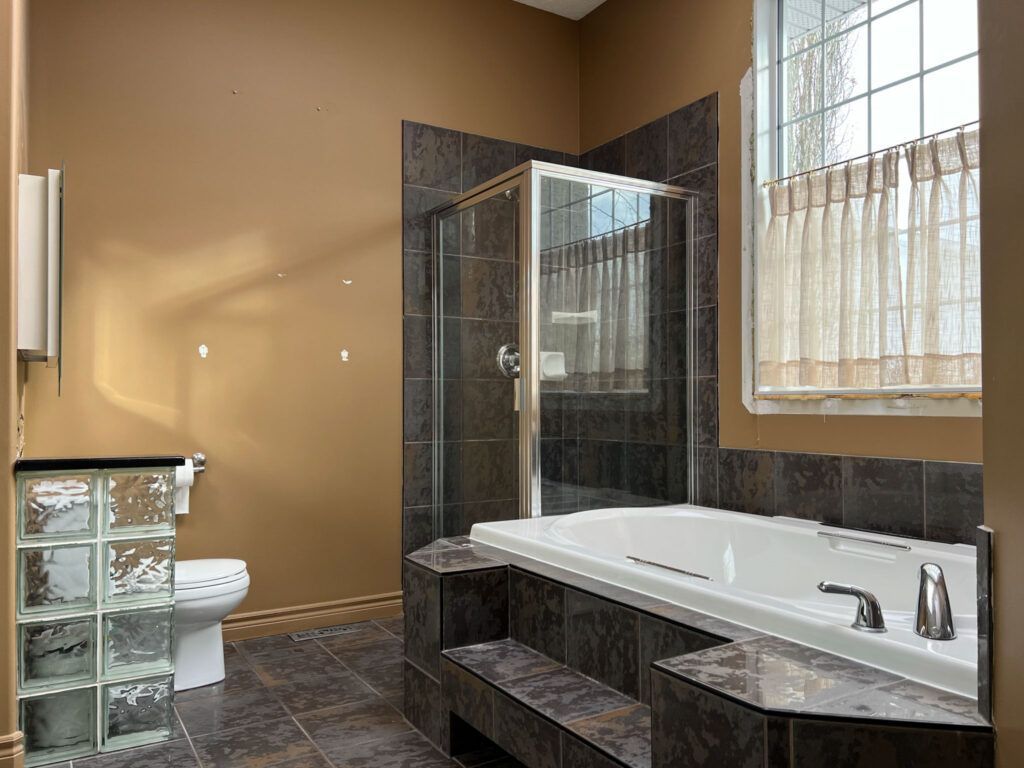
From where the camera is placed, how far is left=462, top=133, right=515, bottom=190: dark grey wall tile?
394 cm

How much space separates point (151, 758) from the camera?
7.33 ft

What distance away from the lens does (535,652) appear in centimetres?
223

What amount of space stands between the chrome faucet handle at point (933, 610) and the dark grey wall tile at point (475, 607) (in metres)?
1.16

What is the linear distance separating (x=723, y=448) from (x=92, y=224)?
8.77 feet

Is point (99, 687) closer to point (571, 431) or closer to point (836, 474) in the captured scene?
point (571, 431)

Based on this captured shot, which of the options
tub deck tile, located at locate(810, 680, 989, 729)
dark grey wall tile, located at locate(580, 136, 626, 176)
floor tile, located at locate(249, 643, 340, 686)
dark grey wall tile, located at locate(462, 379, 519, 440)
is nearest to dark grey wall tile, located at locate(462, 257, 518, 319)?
dark grey wall tile, located at locate(462, 379, 519, 440)

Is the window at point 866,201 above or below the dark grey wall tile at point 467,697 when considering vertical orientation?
above

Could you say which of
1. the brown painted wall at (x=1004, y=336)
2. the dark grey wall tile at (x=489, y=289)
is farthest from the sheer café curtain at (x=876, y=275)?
the brown painted wall at (x=1004, y=336)

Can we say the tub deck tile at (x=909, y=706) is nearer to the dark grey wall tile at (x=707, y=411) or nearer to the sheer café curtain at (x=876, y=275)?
the sheer café curtain at (x=876, y=275)

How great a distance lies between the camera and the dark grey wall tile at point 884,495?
256 cm

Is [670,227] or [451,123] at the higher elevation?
[451,123]

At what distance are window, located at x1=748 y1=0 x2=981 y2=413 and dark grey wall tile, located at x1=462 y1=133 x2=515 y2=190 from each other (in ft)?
4.48

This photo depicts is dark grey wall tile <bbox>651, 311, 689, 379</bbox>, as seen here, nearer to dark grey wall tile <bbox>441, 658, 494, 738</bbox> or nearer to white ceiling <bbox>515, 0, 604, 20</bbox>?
dark grey wall tile <bbox>441, 658, 494, 738</bbox>

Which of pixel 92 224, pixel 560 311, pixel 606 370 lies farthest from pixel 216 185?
pixel 606 370
